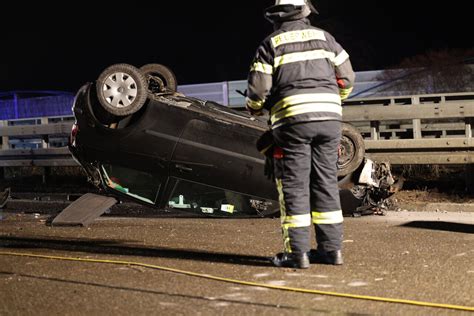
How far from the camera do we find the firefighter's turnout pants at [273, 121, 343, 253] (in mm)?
4699

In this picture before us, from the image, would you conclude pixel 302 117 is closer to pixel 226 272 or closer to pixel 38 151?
pixel 226 272

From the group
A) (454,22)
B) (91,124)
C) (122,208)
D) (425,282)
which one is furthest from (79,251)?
(454,22)

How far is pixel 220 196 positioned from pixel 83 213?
158cm

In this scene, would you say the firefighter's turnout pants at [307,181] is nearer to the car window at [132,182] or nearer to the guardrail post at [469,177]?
the car window at [132,182]

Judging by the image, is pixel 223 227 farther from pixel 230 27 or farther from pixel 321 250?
pixel 230 27

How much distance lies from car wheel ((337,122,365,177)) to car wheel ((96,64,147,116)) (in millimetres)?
2286

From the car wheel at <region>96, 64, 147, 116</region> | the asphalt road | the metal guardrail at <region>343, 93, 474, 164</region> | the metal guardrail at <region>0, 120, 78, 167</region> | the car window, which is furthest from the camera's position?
the metal guardrail at <region>0, 120, 78, 167</region>

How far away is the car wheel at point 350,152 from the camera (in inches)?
303

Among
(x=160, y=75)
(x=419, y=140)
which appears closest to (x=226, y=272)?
(x=160, y=75)

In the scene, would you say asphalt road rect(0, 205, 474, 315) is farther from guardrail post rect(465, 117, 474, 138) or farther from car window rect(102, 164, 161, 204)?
guardrail post rect(465, 117, 474, 138)

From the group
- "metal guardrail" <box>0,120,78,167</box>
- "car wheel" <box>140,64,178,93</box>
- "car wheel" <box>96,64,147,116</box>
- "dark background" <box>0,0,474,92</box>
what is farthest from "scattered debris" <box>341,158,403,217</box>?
"dark background" <box>0,0,474,92</box>

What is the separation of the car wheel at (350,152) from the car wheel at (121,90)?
7.50 feet

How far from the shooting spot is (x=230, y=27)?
42.9m

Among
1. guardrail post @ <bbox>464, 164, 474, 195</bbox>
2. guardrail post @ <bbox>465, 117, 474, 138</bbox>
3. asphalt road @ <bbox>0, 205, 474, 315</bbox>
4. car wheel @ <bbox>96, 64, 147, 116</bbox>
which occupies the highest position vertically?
car wheel @ <bbox>96, 64, 147, 116</bbox>
